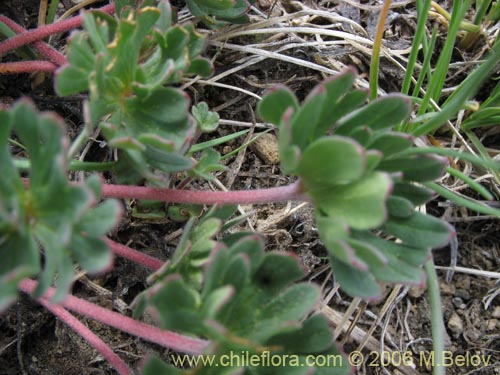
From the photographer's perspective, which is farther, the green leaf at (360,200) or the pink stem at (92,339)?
the pink stem at (92,339)

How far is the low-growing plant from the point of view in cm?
159

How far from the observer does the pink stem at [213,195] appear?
202 cm

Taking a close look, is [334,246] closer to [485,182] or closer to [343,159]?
[343,159]

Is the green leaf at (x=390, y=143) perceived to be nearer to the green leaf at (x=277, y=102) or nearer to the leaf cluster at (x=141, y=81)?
the green leaf at (x=277, y=102)

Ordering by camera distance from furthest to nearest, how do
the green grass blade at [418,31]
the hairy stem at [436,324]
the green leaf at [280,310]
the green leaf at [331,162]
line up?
the green grass blade at [418,31], the hairy stem at [436,324], the green leaf at [280,310], the green leaf at [331,162]

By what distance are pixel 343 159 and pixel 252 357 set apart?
2.49ft

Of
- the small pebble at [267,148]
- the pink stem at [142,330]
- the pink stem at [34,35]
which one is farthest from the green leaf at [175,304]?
the pink stem at [34,35]

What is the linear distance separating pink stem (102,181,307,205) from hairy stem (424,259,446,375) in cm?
76

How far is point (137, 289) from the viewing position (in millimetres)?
2648

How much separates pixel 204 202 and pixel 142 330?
0.54m

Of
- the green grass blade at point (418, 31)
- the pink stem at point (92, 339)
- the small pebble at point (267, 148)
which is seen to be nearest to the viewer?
the pink stem at point (92, 339)

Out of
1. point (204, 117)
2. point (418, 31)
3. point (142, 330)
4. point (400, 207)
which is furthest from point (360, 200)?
point (418, 31)

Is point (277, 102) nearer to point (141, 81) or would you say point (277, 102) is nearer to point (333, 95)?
point (333, 95)

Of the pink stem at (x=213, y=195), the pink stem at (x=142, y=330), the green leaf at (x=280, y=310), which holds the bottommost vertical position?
the pink stem at (x=142, y=330)
